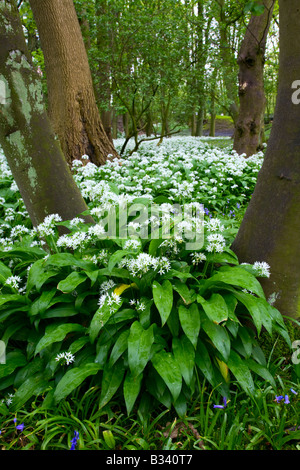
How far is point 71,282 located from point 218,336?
0.99 meters

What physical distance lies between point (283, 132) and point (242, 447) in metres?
2.00

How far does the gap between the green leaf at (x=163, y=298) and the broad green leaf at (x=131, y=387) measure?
38 cm

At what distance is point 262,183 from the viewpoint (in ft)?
8.18

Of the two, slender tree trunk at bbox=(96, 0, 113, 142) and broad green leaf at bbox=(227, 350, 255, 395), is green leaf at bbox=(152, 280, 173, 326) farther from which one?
slender tree trunk at bbox=(96, 0, 113, 142)

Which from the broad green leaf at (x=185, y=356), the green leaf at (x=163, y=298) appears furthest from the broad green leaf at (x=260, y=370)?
the green leaf at (x=163, y=298)

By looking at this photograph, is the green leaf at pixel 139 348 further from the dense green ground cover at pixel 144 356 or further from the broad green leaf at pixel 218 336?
the broad green leaf at pixel 218 336

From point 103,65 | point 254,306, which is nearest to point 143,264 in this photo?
point 254,306

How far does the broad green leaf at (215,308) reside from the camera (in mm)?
1842

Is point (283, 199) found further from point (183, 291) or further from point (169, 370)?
point (169, 370)

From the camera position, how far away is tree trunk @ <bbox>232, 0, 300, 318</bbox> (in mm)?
2221

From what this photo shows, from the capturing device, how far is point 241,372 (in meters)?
1.93

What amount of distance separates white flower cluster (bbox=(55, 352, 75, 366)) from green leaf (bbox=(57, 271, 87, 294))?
0.37m

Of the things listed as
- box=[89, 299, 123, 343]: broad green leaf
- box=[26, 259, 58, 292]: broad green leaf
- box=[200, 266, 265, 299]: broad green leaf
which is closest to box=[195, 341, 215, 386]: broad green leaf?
box=[200, 266, 265, 299]: broad green leaf

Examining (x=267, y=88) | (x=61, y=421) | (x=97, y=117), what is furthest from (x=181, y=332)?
(x=267, y=88)
